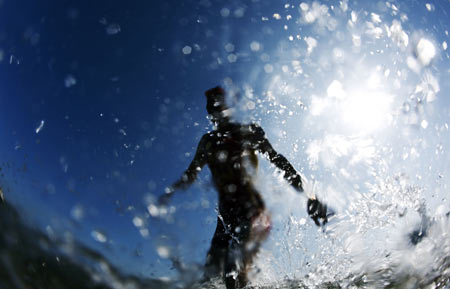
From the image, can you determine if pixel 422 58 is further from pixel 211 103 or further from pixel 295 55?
pixel 211 103

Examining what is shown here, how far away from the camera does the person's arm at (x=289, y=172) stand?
211 centimetres

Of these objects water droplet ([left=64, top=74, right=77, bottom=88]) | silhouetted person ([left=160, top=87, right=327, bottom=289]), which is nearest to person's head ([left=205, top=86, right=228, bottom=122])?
silhouetted person ([left=160, top=87, right=327, bottom=289])

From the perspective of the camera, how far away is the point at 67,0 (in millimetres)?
2256

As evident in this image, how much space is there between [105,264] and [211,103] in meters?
1.49

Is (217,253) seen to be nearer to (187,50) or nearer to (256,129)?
(256,129)

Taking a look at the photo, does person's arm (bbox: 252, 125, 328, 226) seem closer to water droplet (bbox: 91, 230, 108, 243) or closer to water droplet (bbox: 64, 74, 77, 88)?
water droplet (bbox: 91, 230, 108, 243)

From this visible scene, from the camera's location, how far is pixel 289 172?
7.27ft

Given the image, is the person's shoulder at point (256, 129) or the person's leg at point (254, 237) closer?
the person's leg at point (254, 237)

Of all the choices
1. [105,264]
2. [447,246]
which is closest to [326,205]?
[105,264]

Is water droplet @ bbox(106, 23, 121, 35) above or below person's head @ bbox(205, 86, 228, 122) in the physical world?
above

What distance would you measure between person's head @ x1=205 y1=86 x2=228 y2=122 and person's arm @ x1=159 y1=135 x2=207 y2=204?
8.1 inches

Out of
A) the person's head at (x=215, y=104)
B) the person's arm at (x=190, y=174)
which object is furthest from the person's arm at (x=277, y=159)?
the person's arm at (x=190, y=174)

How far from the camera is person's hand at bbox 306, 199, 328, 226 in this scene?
2105 mm

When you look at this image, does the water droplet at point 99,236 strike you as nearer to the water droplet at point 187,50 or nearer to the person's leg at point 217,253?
the person's leg at point 217,253
